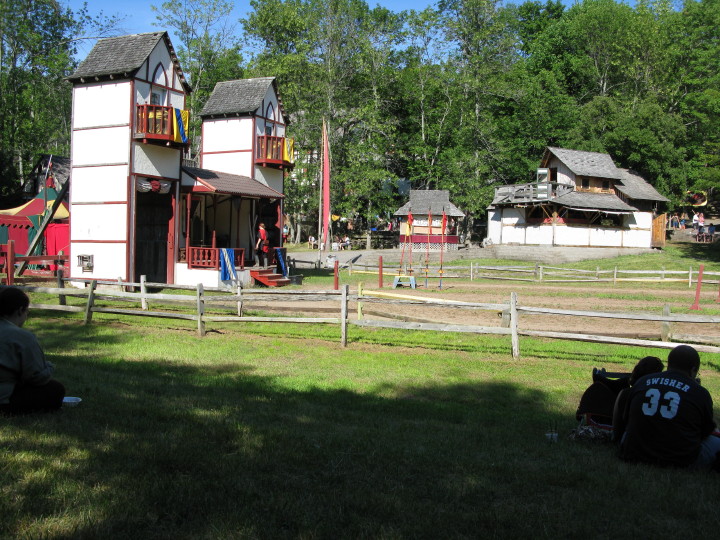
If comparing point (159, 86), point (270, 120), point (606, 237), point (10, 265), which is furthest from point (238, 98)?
point (606, 237)

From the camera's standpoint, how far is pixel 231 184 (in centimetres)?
2702

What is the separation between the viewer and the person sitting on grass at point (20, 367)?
6.05m

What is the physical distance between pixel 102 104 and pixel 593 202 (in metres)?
36.4

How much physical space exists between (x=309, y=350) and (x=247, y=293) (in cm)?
416

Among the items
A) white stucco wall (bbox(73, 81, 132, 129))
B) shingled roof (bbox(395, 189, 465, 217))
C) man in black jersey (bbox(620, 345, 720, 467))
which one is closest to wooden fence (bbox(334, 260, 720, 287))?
white stucco wall (bbox(73, 81, 132, 129))

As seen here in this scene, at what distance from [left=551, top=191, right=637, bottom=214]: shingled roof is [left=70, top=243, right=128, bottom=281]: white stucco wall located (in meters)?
32.7

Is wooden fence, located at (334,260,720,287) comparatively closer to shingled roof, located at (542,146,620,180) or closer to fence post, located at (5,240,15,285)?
fence post, located at (5,240,15,285)

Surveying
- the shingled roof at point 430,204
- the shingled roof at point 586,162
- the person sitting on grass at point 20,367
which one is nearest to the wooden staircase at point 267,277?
the person sitting on grass at point 20,367

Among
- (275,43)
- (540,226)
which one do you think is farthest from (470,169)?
(275,43)

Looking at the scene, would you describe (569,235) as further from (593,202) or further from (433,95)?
(433,95)

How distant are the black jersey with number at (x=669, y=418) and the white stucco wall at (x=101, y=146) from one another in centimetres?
2075

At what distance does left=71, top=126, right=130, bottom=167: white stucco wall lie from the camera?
23.0 meters

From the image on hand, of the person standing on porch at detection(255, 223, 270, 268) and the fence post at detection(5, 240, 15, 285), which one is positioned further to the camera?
the person standing on porch at detection(255, 223, 270, 268)

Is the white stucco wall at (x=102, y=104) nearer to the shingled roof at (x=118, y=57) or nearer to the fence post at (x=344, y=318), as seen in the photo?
the shingled roof at (x=118, y=57)
